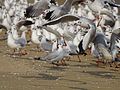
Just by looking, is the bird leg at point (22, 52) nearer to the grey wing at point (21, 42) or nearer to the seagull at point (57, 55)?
the grey wing at point (21, 42)

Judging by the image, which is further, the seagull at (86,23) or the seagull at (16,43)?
the seagull at (16,43)

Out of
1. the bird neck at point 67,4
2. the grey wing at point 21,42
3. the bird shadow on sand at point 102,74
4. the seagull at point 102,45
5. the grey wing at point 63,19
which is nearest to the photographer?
the grey wing at point 63,19

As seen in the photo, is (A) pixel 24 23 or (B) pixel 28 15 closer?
(B) pixel 28 15

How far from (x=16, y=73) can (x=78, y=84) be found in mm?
1547

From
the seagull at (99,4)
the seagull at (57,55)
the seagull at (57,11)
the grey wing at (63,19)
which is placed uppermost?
the seagull at (99,4)

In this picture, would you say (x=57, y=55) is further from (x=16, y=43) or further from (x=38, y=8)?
(x=16, y=43)

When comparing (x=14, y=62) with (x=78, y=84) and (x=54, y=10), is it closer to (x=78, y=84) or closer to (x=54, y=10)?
(x=54, y=10)

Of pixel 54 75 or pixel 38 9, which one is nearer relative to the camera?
pixel 54 75

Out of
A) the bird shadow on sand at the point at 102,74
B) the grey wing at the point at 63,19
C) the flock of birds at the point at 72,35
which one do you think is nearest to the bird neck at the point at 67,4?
the flock of birds at the point at 72,35

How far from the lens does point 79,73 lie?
1110cm

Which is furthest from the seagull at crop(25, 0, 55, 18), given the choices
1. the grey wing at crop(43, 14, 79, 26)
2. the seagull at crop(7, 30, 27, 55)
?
the seagull at crop(7, 30, 27, 55)

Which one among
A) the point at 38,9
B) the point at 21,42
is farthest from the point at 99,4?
the point at 21,42

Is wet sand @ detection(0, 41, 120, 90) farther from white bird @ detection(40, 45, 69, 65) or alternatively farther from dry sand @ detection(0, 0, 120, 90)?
white bird @ detection(40, 45, 69, 65)

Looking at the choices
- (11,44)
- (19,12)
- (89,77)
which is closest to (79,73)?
(89,77)
